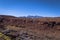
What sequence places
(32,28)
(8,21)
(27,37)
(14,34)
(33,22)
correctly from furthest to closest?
(8,21)
(33,22)
(32,28)
(14,34)
(27,37)

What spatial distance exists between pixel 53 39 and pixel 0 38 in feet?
17.1

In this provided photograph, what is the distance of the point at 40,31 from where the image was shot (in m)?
19.0

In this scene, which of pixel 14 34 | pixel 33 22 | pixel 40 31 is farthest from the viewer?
pixel 33 22

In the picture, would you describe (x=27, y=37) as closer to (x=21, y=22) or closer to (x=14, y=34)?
(x=14, y=34)

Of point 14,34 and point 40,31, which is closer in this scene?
point 14,34

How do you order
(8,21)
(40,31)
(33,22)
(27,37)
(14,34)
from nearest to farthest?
1. (27,37)
2. (14,34)
3. (40,31)
4. (33,22)
5. (8,21)

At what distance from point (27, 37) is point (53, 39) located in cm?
257

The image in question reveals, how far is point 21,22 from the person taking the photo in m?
22.4

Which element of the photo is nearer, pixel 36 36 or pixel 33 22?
pixel 36 36

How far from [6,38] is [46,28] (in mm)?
5402

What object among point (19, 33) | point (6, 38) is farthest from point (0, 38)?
point (19, 33)

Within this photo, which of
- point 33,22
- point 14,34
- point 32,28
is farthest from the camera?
point 33,22

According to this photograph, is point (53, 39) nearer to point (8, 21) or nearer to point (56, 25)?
point (56, 25)

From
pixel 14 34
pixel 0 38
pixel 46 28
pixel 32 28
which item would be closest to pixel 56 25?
pixel 46 28
